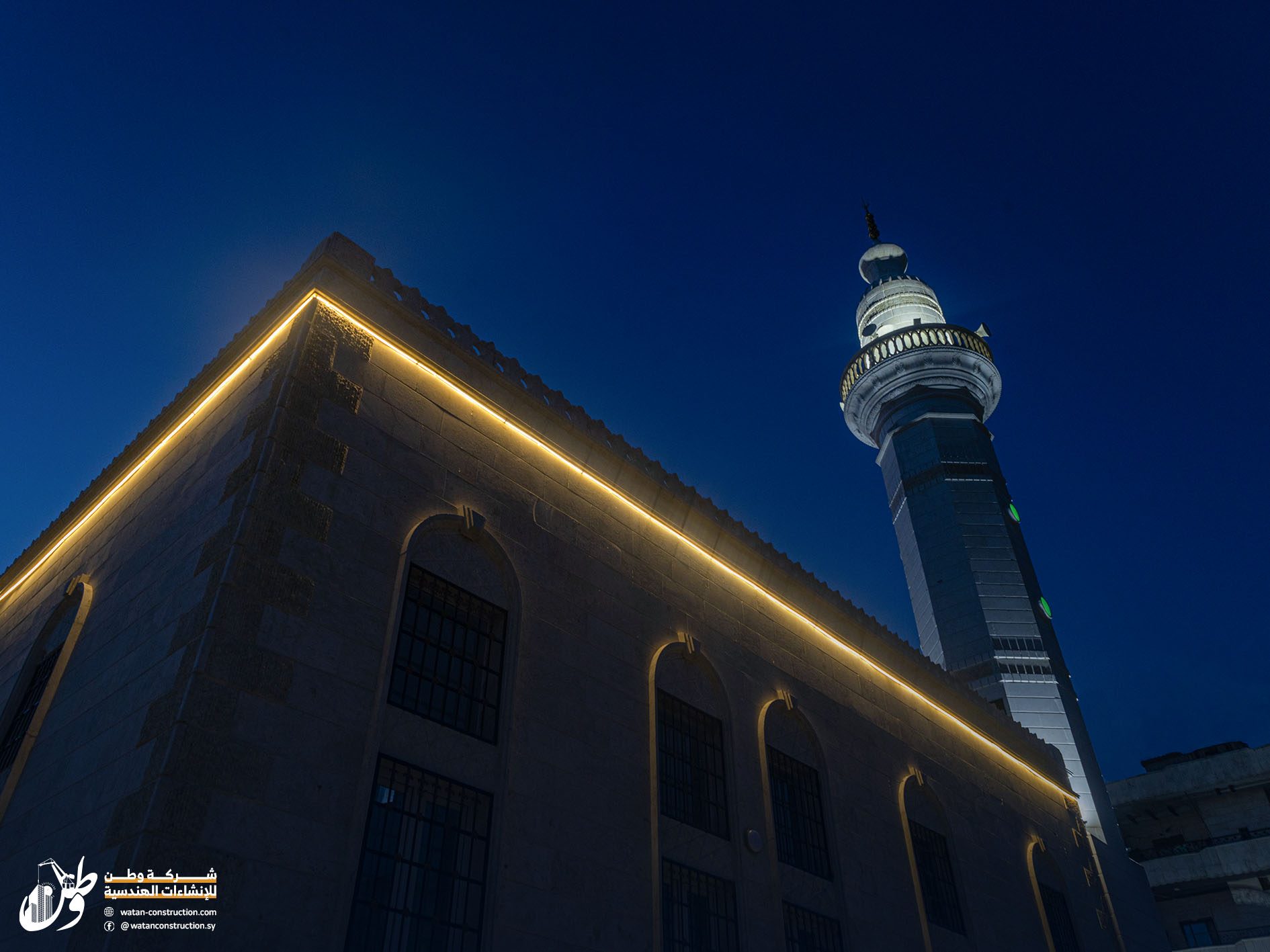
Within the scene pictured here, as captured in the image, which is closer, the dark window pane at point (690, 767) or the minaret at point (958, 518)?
the dark window pane at point (690, 767)

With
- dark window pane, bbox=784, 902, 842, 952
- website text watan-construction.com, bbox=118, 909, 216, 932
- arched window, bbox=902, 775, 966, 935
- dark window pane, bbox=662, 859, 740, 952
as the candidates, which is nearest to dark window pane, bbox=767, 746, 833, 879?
dark window pane, bbox=784, 902, 842, 952

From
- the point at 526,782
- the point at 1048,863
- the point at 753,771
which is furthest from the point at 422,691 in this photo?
the point at 1048,863

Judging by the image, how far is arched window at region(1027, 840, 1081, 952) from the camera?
2202 cm

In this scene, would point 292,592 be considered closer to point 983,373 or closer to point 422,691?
point 422,691

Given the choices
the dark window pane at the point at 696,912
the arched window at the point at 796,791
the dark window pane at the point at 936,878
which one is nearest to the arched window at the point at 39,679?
the dark window pane at the point at 696,912

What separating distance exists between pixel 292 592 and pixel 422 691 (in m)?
2.17

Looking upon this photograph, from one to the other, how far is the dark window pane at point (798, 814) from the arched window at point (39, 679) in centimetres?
1105

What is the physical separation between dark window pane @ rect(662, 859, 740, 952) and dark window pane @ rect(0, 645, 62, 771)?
9103 mm

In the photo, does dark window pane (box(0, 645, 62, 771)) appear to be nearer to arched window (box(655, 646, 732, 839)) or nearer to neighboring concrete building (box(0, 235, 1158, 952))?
neighboring concrete building (box(0, 235, 1158, 952))

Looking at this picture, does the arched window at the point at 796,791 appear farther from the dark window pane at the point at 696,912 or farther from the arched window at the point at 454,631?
the arched window at the point at 454,631

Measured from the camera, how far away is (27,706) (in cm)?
1404

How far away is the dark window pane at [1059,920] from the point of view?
22250mm

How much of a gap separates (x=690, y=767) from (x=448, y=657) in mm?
4771

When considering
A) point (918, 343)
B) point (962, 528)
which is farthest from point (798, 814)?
point (918, 343)
